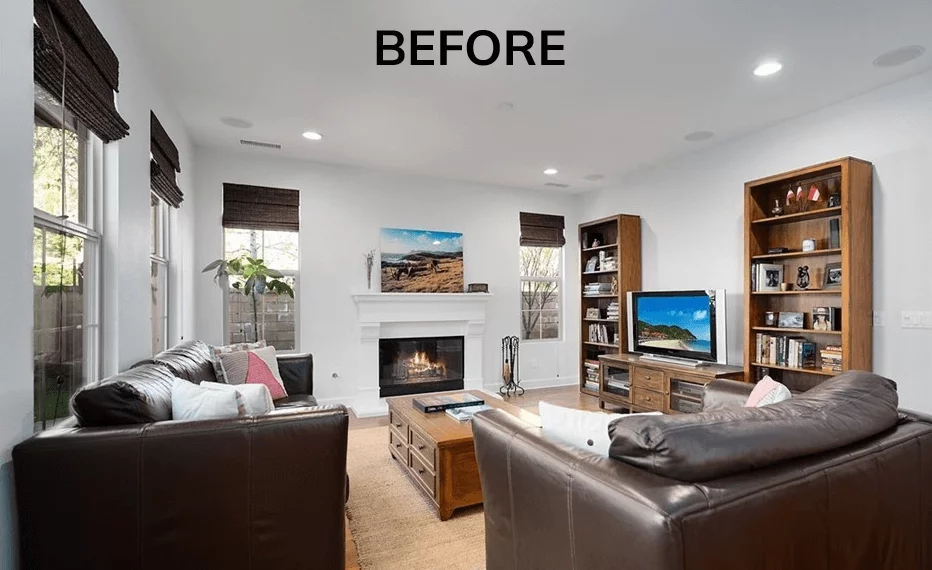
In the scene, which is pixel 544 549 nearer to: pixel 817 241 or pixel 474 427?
pixel 474 427

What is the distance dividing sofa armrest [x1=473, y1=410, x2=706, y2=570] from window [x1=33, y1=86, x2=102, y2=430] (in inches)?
69.0

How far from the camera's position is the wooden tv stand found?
4039 mm

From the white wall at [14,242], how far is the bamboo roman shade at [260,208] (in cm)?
331

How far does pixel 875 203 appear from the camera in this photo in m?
3.38

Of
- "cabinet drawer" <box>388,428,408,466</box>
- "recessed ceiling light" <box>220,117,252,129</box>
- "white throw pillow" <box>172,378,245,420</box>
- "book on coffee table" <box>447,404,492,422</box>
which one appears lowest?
"cabinet drawer" <box>388,428,408,466</box>

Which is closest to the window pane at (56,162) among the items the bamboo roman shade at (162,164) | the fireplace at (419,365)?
the bamboo roman shade at (162,164)

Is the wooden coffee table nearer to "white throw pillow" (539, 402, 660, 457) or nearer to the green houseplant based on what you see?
"white throw pillow" (539, 402, 660, 457)

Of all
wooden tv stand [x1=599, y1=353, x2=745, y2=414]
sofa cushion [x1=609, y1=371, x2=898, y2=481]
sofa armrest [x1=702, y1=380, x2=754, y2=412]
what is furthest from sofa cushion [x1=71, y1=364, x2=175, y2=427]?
wooden tv stand [x1=599, y1=353, x2=745, y2=414]

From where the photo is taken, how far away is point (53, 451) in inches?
55.4

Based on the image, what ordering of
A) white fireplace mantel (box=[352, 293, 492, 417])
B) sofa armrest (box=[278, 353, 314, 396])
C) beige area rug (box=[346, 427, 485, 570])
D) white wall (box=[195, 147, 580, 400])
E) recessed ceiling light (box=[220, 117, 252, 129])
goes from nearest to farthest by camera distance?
beige area rug (box=[346, 427, 485, 570])
sofa armrest (box=[278, 353, 314, 396])
recessed ceiling light (box=[220, 117, 252, 129])
white wall (box=[195, 147, 580, 400])
white fireplace mantel (box=[352, 293, 492, 417])

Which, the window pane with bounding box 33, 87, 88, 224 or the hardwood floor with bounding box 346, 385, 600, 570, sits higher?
the window pane with bounding box 33, 87, 88, 224

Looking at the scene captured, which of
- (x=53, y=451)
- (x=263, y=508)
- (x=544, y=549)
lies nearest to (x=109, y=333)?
(x=53, y=451)

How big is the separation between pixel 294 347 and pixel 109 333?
2687mm

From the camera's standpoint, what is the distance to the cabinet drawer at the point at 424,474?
2.60 meters
